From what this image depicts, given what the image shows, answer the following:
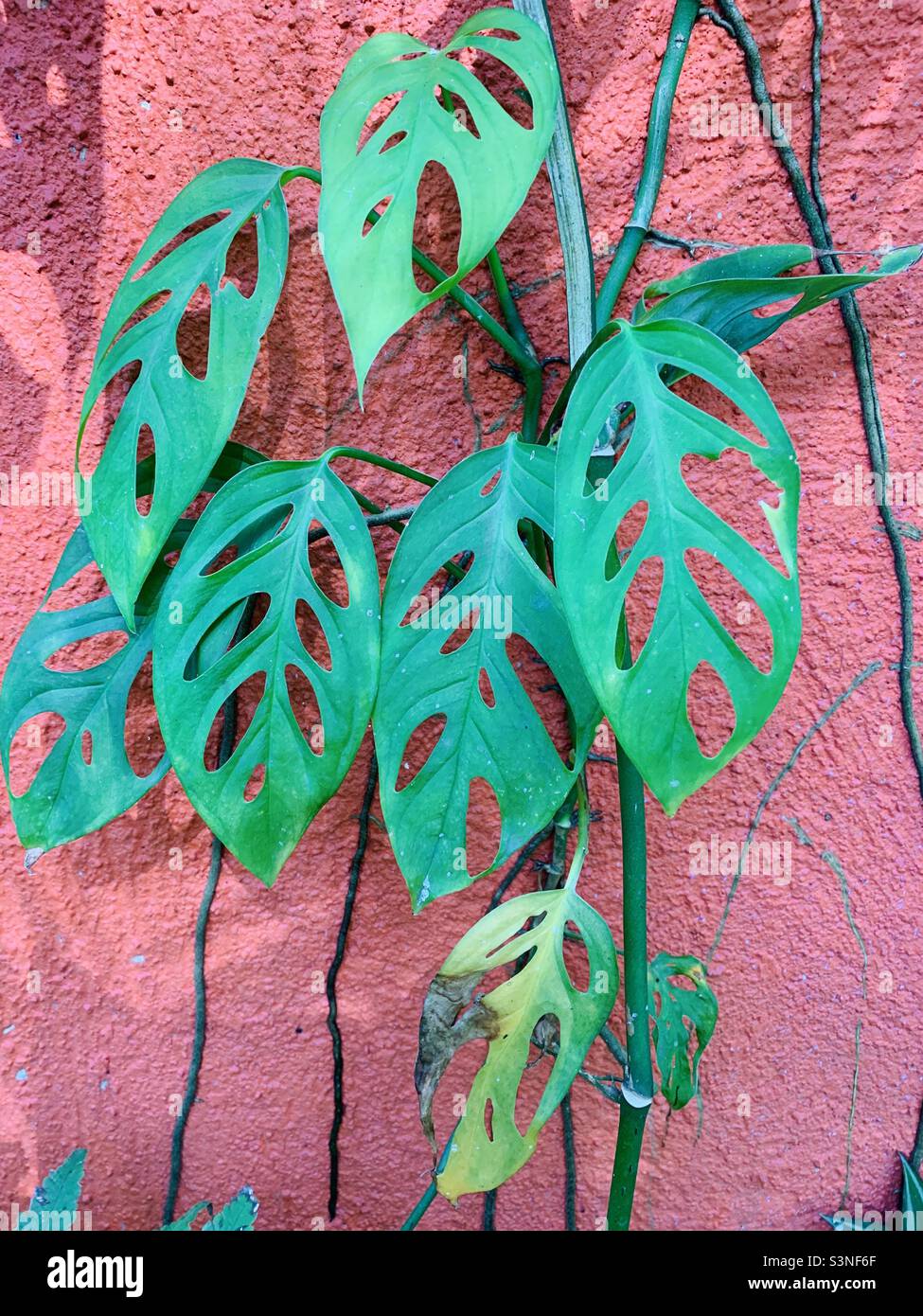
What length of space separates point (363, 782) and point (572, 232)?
2.29 feet

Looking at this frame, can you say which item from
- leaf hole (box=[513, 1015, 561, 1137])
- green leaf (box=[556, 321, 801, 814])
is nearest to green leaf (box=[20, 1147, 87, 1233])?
leaf hole (box=[513, 1015, 561, 1137])

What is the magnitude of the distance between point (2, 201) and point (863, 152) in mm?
1025

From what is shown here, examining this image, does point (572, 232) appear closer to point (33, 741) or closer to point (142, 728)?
point (142, 728)

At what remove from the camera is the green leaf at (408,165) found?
56cm

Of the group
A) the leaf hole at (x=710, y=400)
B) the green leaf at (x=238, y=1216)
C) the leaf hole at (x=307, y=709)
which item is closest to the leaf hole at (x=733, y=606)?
the leaf hole at (x=710, y=400)

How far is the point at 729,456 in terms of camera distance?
959 mm

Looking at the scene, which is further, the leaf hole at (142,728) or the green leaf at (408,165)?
the leaf hole at (142,728)

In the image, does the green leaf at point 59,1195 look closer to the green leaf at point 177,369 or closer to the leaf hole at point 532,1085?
the leaf hole at point 532,1085

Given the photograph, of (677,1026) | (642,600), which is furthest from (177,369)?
(677,1026)

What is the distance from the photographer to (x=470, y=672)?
667 millimetres

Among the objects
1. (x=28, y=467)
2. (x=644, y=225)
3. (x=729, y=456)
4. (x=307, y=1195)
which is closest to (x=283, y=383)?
(x=28, y=467)

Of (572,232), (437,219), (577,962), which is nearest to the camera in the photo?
(572,232)

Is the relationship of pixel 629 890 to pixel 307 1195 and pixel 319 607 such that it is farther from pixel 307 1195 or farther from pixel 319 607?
pixel 307 1195

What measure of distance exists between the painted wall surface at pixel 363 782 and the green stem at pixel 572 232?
11cm
